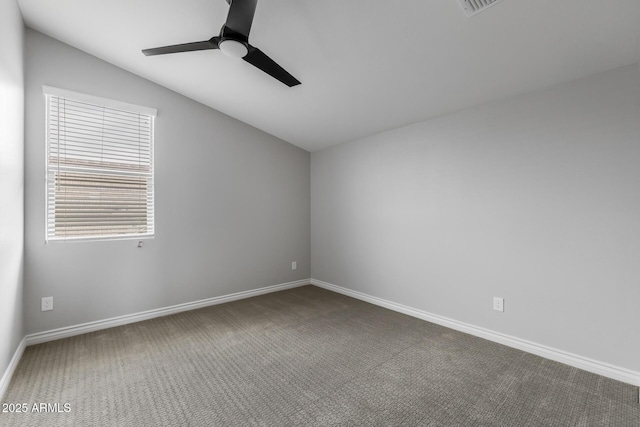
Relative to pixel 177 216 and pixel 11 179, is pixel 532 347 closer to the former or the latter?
pixel 177 216

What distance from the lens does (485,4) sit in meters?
1.65

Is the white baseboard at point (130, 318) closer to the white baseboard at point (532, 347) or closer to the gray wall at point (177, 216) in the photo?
the gray wall at point (177, 216)

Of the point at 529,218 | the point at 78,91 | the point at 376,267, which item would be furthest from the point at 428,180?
the point at 78,91

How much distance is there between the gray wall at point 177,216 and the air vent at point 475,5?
2.93 meters

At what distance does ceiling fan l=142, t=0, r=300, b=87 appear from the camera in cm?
162

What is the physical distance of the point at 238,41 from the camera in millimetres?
1823

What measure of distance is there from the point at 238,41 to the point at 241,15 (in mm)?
186

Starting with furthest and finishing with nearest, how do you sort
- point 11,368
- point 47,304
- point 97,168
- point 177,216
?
point 177,216 → point 97,168 → point 47,304 → point 11,368

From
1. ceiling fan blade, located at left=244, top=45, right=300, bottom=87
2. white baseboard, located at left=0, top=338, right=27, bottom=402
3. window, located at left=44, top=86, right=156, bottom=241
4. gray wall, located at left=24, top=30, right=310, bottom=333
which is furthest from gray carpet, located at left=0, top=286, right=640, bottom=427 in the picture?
ceiling fan blade, located at left=244, top=45, right=300, bottom=87

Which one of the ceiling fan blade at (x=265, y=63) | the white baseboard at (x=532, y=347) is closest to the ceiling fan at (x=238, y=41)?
the ceiling fan blade at (x=265, y=63)

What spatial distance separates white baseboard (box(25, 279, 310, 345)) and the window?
843 millimetres

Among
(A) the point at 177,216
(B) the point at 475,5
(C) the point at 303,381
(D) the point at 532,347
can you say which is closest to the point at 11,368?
(A) the point at 177,216

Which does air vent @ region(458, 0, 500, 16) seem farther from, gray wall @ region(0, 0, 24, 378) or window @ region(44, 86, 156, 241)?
window @ region(44, 86, 156, 241)

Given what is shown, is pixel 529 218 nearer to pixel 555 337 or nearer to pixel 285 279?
pixel 555 337
